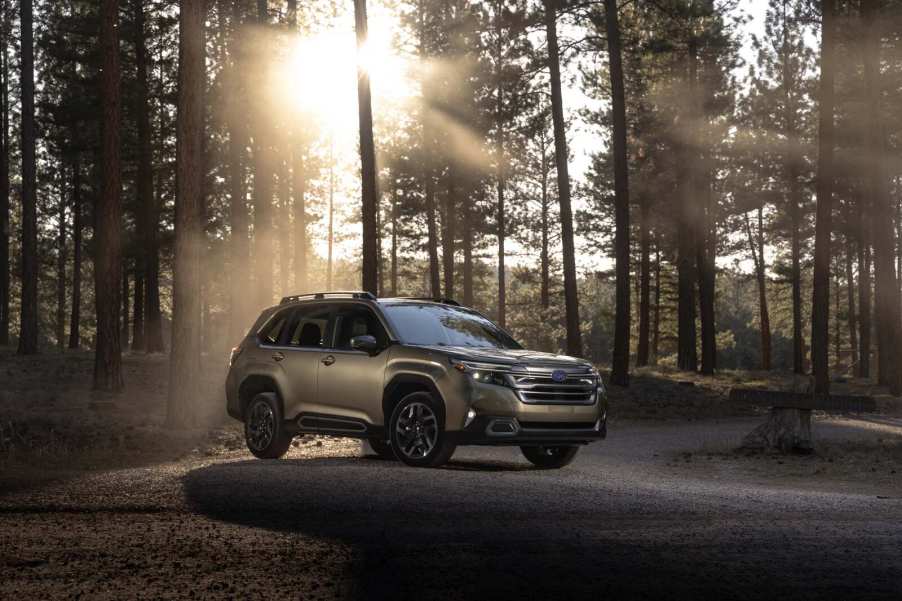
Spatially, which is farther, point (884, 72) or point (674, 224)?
point (674, 224)

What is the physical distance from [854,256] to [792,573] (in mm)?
57639

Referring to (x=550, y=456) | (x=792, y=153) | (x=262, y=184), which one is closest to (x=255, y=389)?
(x=550, y=456)

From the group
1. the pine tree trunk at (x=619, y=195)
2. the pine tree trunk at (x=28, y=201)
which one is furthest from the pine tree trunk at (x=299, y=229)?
the pine tree trunk at (x=619, y=195)

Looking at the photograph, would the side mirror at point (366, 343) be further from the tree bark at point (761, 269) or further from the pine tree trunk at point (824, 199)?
the tree bark at point (761, 269)

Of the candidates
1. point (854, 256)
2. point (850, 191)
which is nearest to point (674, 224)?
point (850, 191)

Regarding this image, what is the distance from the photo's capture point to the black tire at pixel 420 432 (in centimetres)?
1211

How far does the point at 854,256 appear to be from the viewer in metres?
60.5

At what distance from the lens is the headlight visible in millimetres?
11906

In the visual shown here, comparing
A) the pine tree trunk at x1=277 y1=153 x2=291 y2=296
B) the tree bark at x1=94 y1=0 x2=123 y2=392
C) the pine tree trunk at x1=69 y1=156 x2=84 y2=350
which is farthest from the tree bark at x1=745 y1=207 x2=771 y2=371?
the tree bark at x1=94 y1=0 x2=123 y2=392

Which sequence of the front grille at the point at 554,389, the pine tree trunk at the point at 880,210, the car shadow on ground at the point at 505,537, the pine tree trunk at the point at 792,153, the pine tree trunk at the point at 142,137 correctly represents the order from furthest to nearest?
the pine tree trunk at the point at 792,153
the pine tree trunk at the point at 142,137
the pine tree trunk at the point at 880,210
the front grille at the point at 554,389
the car shadow on ground at the point at 505,537

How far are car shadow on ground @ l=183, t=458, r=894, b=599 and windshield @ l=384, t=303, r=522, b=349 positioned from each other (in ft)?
5.87

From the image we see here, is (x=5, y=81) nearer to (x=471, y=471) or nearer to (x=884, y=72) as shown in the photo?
(x=884, y=72)

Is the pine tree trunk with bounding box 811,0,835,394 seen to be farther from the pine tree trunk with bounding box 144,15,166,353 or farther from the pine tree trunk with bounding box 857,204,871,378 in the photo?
the pine tree trunk with bounding box 144,15,166,353

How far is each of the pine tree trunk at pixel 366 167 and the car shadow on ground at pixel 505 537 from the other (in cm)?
1243
